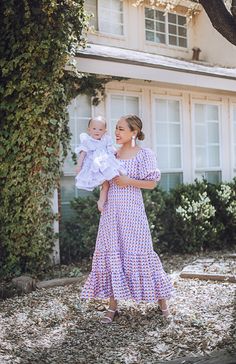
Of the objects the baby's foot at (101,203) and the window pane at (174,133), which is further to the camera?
the window pane at (174,133)

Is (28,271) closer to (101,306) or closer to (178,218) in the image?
(101,306)

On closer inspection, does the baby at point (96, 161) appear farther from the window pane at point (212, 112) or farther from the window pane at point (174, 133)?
the window pane at point (212, 112)

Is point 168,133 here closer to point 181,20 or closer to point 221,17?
point 181,20

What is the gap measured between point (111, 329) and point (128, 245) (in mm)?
781

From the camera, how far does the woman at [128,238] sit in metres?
4.57

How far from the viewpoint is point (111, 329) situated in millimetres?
4523

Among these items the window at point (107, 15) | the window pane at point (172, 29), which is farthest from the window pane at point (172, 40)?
the window at point (107, 15)

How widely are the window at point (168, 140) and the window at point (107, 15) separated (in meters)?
2.15

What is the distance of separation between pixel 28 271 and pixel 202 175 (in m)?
4.89

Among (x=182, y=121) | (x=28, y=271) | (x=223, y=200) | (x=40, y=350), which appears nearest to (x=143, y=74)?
(x=182, y=121)

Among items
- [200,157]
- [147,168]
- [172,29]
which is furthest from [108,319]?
[172,29]

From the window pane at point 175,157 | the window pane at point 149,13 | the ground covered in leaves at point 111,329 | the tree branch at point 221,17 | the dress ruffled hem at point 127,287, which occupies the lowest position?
the ground covered in leaves at point 111,329

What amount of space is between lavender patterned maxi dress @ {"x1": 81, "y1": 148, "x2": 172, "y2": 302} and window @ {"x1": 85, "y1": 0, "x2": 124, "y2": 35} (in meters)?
6.41

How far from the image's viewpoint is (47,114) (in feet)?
21.3
